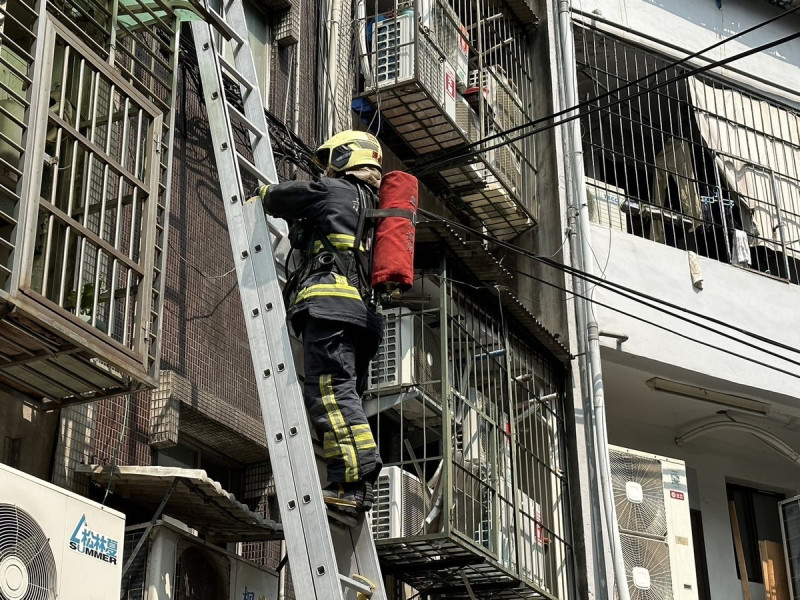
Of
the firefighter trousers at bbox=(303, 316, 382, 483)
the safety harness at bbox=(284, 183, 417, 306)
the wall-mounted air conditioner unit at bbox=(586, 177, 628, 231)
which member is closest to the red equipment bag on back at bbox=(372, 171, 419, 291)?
the safety harness at bbox=(284, 183, 417, 306)

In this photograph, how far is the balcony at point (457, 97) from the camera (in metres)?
14.3

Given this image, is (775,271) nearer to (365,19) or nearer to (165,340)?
(365,19)

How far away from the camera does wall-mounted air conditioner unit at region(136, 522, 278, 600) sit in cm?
861

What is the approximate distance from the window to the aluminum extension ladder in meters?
11.4

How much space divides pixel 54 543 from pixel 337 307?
219 cm

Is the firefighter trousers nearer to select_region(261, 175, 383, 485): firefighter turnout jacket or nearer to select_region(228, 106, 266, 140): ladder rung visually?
select_region(261, 175, 383, 485): firefighter turnout jacket

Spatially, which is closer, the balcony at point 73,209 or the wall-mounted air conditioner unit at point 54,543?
the wall-mounted air conditioner unit at point 54,543

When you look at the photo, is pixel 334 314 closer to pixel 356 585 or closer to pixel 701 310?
pixel 356 585

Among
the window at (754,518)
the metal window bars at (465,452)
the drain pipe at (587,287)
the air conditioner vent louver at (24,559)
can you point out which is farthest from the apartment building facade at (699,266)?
the air conditioner vent louver at (24,559)

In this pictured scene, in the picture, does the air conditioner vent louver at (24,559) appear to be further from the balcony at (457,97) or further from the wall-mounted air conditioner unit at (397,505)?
the balcony at (457,97)

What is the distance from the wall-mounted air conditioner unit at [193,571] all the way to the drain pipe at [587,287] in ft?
18.7

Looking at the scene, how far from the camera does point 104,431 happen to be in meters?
9.34

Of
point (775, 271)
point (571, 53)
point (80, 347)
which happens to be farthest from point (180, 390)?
point (775, 271)

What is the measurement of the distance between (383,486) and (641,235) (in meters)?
6.93
